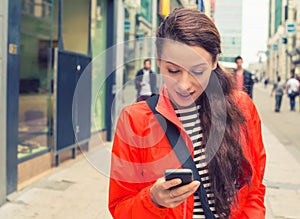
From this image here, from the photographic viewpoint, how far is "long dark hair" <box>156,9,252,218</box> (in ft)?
5.08

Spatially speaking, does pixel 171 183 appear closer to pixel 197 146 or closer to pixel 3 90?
pixel 197 146

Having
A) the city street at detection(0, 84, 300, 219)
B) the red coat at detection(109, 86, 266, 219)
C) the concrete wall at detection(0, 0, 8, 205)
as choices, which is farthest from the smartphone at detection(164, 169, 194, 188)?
the concrete wall at detection(0, 0, 8, 205)

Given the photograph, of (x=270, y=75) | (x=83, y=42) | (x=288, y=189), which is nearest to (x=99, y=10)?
(x=83, y=42)

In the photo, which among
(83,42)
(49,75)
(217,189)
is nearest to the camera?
(217,189)

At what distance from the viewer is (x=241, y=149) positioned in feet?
5.57

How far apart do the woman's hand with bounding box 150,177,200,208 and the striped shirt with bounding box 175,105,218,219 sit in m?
0.36

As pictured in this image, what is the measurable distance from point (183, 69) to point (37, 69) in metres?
6.17

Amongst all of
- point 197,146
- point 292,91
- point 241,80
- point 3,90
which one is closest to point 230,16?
point 241,80

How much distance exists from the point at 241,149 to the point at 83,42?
703 centimetres

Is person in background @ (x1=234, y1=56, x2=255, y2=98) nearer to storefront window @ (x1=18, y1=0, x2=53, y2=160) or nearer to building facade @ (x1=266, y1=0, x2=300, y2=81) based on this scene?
storefront window @ (x1=18, y1=0, x2=53, y2=160)

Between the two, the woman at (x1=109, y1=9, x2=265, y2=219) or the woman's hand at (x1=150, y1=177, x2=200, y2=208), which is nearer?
the woman's hand at (x1=150, y1=177, x2=200, y2=208)

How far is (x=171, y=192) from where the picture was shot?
124 centimetres

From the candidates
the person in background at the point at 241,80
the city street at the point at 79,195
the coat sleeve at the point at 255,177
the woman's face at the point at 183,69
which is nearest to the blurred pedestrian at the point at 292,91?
the city street at the point at 79,195

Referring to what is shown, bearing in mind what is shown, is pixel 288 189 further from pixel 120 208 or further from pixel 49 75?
pixel 120 208
